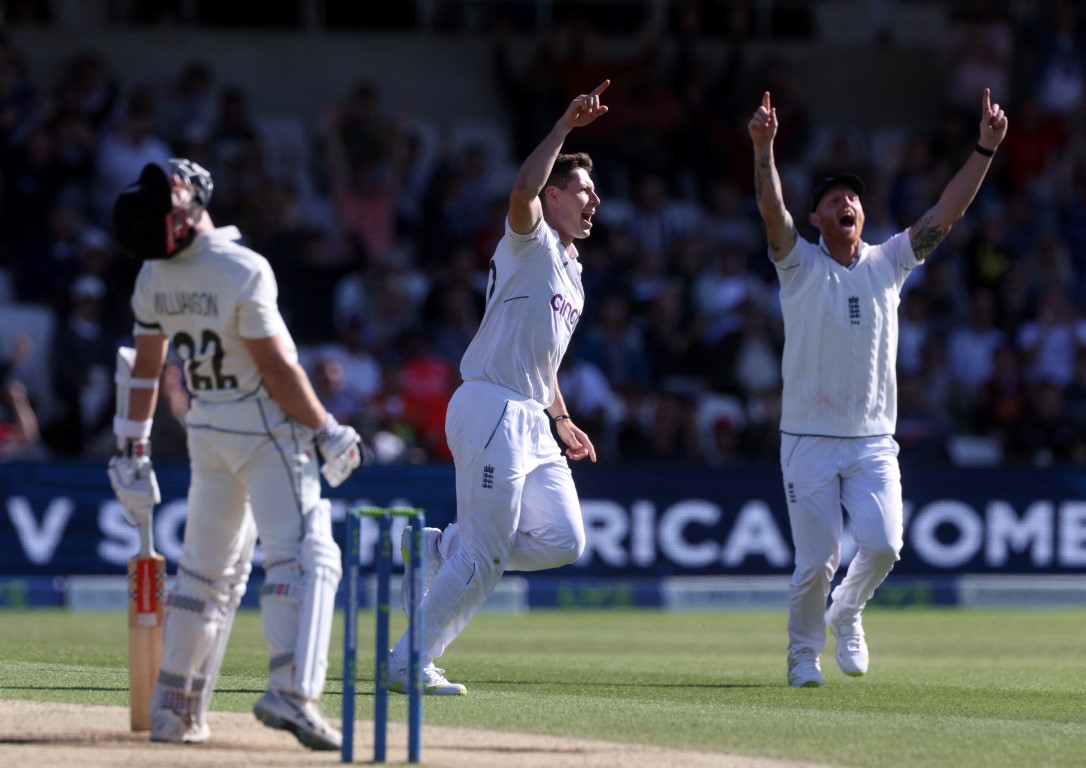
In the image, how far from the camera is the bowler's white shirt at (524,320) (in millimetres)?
8391

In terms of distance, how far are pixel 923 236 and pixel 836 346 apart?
29.7 inches

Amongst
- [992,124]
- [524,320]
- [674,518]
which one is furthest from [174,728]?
[674,518]

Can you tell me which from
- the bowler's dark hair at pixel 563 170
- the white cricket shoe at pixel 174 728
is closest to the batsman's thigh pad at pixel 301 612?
the white cricket shoe at pixel 174 728

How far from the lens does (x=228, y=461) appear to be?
6652 mm

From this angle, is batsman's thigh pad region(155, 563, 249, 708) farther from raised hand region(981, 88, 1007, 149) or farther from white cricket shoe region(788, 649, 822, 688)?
raised hand region(981, 88, 1007, 149)

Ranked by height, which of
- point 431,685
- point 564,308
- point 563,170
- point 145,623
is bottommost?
point 431,685

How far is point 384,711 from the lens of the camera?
248 inches

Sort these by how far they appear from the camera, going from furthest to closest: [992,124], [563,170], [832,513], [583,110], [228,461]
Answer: [992,124]
[832,513]
[563,170]
[583,110]
[228,461]

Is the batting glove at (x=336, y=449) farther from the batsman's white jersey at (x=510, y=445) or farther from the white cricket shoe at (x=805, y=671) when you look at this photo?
the white cricket shoe at (x=805, y=671)

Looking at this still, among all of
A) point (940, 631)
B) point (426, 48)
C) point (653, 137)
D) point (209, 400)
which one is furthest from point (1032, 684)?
point (426, 48)

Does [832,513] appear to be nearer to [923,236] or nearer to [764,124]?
[923,236]

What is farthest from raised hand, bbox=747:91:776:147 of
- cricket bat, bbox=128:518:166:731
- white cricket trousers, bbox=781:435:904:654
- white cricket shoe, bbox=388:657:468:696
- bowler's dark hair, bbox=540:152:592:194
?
cricket bat, bbox=128:518:166:731

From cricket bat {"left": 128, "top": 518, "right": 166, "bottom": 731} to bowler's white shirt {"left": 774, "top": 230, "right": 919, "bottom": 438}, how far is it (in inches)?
146

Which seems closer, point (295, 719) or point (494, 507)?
point (295, 719)
